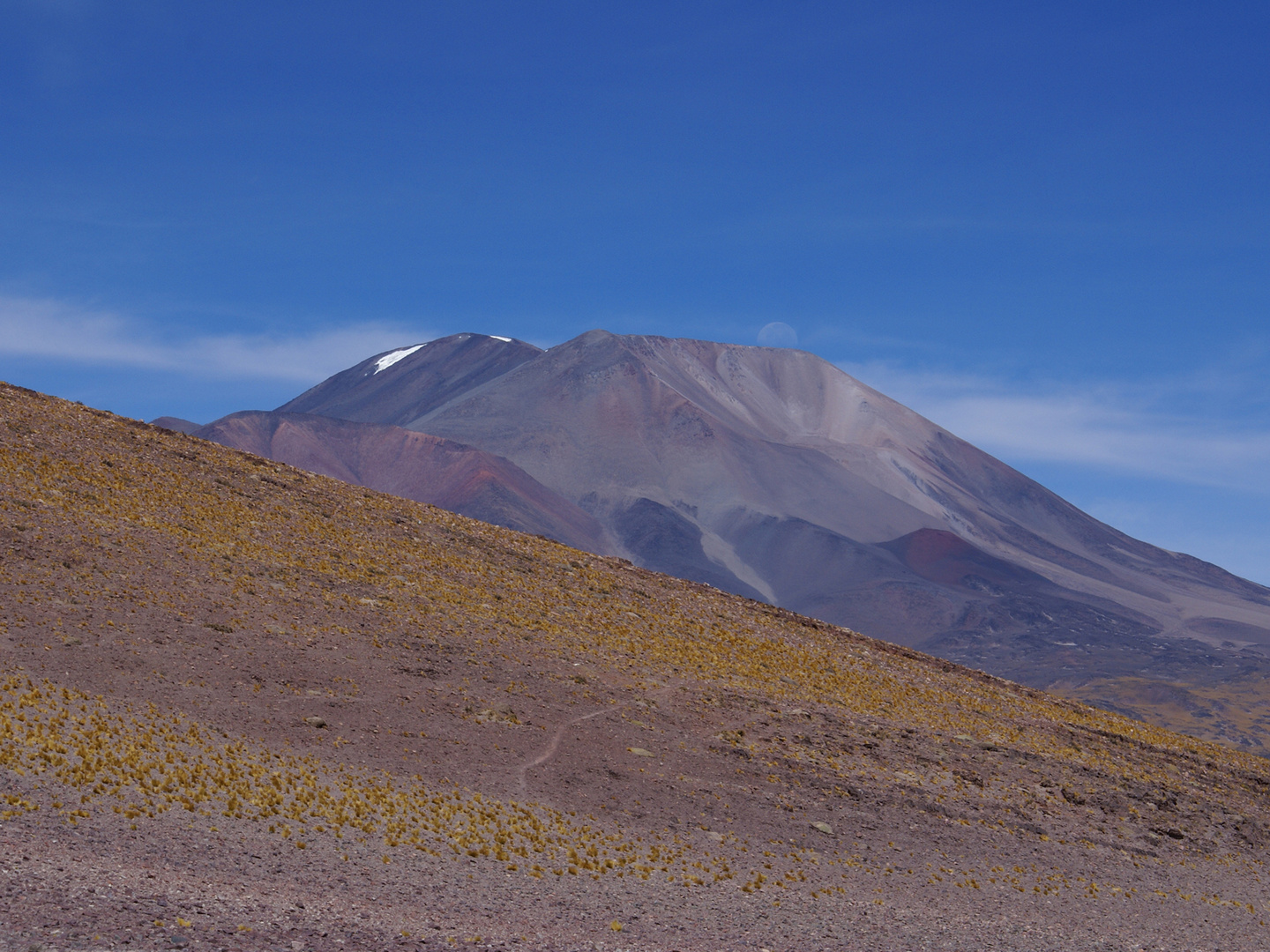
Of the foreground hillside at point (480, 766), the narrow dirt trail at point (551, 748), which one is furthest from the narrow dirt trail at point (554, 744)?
the foreground hillside at point (480, 766)

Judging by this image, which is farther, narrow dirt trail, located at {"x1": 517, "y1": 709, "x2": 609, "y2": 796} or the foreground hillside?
narrow dirt trail, located at {"x1": 517, "y1": 709, "x2": 609, "y2": 796}

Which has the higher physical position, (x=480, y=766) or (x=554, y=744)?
(x=554, y=744)

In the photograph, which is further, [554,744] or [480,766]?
[554,744]

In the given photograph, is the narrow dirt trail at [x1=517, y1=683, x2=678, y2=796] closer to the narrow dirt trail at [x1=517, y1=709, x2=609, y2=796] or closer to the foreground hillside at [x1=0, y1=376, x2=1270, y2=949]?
the narrow dirt trail at [x1=517, y1=709, x2=609, y2=796]

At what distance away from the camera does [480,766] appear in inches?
875

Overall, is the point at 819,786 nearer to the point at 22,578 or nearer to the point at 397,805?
the point at 397,805

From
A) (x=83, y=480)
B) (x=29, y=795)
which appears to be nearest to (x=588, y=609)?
(x=83, y=480)

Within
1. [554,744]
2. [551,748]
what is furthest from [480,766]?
[554,744]

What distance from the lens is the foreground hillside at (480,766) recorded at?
1502 cm

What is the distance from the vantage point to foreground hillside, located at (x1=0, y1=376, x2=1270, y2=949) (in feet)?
49.3

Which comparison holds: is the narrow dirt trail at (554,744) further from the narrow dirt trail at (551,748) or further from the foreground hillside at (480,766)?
the foreground hillside at (480,766)

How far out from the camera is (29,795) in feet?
50.6

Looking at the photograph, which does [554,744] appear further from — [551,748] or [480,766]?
[480,766]

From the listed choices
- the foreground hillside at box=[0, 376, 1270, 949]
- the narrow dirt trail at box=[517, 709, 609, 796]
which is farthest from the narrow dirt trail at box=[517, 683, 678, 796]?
the foreground hillside at box=[0, 376, 1270, 949]
